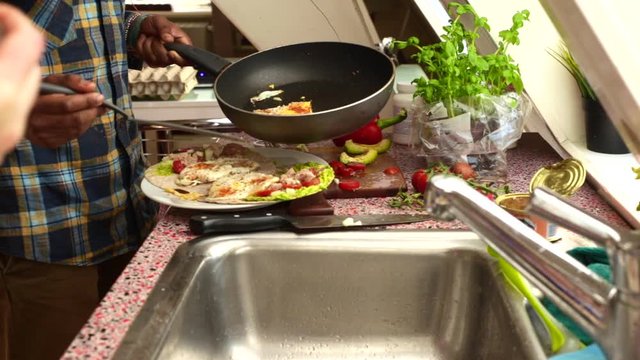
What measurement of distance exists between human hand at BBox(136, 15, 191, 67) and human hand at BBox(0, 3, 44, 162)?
3.79ft

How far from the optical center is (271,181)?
1265 mm

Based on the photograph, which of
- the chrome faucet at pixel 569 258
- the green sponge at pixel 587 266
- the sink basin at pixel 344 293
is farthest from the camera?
the sink basin at pixel 344 293

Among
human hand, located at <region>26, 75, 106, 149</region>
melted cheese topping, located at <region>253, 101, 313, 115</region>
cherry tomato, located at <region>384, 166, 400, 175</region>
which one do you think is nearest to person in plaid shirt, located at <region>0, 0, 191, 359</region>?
human hand, located at <region>26, 75, 106, 149</region>

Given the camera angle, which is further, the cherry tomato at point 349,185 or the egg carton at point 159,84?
the egg carton at point 159,84

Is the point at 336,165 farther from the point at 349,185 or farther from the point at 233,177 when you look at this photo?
the point at 233,177

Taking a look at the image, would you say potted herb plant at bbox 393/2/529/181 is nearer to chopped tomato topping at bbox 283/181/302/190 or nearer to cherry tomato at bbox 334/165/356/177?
cherry tomato at bbox 334/165/356/177

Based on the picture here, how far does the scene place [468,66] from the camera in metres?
1.36

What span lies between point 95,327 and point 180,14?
2.78 meters

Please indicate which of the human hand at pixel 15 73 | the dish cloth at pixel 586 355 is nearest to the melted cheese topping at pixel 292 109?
the dish cloth at pixel 586 355

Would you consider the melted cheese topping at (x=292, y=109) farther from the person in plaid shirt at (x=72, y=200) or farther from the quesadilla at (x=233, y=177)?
the person in plaid shirt at (x=72, y=200)

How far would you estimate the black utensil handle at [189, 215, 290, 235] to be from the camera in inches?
44.8

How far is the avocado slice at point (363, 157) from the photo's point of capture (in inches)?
57.3

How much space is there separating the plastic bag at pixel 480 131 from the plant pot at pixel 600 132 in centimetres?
16

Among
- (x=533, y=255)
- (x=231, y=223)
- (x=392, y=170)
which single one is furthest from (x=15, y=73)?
(x=392, y=170)
